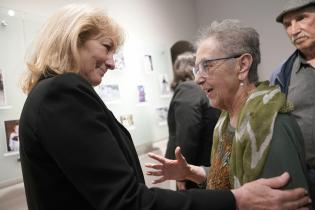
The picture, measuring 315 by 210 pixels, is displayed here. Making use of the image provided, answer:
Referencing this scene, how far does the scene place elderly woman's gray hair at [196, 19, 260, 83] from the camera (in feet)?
3.77

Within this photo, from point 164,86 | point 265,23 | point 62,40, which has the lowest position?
point 164,86

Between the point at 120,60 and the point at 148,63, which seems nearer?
the point at 120,60

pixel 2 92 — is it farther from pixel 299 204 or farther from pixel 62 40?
pixel 299 204

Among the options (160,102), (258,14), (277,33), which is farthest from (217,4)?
(160,102)

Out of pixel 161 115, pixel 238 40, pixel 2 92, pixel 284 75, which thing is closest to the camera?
pixel 238 40

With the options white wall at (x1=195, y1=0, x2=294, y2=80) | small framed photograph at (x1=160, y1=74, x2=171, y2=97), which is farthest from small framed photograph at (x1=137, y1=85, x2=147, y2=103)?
white wall at (x1=195, y1=0, x2=294, y2=80)

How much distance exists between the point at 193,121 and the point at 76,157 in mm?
1351

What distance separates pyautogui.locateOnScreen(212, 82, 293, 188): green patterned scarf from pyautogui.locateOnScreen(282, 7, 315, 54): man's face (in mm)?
704

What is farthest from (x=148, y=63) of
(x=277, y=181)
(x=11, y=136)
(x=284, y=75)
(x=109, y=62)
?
(x=277, y=181)

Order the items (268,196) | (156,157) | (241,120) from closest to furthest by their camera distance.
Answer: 1. (268,196)
2. (241,120)
3. (156,157)

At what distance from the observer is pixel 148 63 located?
265 cm

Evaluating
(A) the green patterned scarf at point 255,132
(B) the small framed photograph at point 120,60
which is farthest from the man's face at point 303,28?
(B) the small framed photograph at point 120,60

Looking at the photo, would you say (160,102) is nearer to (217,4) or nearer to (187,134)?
(187,134)

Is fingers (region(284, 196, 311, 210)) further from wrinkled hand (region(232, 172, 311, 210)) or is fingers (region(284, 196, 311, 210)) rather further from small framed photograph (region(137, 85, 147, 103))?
small framed photograph (region(137, 85, 147, 103))
